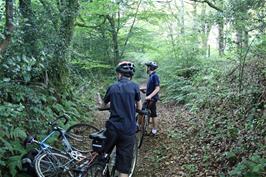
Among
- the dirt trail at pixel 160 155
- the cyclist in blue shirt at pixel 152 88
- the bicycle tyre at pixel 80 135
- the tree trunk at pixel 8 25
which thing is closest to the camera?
the tree trunk at pixel 8 25

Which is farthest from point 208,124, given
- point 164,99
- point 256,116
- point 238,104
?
point 164,99

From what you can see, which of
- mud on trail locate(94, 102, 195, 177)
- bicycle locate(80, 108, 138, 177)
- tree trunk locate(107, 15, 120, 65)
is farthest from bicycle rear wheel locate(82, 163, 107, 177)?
tree trunk locate(107, 15, 120, 65)

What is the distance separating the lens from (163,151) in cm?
802

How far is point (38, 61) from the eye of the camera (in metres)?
8.06

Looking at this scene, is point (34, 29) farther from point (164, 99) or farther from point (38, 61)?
point (164, 99)

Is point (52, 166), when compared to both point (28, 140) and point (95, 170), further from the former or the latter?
point (95, 170)

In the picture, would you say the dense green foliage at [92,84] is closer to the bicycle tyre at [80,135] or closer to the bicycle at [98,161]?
the bicycle tyre at [80,135]

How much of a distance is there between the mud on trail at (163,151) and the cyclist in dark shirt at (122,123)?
6.27 ft

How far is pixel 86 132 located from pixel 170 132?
2919 millimetres

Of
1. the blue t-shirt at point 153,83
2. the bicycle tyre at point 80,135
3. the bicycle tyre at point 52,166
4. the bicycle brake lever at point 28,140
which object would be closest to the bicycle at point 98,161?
the bicycle tyre at point 52,166

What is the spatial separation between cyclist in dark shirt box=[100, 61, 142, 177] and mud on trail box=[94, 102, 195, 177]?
191 cm

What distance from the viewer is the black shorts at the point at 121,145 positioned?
196 inches

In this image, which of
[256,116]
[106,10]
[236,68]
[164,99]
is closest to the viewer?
[256,116]

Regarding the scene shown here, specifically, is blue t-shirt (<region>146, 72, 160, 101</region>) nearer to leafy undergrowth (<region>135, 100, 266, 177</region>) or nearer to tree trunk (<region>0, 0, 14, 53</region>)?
leafy undergrowth (<region>135, 100, 266, 177</region>)
